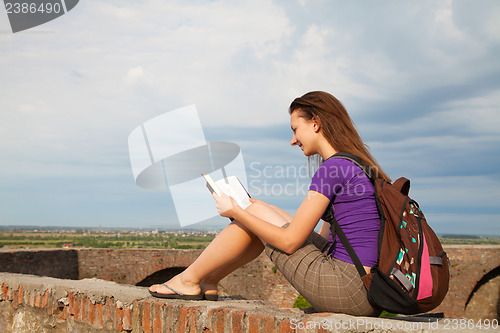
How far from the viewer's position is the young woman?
6.65 ft

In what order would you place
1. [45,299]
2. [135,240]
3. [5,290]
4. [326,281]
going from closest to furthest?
[326,281], [45,299], [5,290], [135,240]

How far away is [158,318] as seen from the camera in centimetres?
234

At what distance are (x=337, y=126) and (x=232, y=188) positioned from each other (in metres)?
0.65

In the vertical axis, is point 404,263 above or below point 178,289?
above

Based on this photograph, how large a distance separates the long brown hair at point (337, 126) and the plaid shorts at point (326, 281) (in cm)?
50

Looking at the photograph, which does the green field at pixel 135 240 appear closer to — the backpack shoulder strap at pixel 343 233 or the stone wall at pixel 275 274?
the stone wall at pixel 275 274

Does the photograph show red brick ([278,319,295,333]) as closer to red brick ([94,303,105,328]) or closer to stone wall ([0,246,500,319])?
red brick ([94,303,105,328])

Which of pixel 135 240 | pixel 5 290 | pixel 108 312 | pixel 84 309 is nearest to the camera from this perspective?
pixel 108 312

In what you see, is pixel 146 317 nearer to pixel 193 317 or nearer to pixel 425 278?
pixel 193 317

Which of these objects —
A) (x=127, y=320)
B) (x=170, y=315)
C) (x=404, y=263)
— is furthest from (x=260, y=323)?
(x=127, y=320)

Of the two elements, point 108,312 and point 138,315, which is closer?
point 138,315

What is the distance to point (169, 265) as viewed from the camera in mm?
12859

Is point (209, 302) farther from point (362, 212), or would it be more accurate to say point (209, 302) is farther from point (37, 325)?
point (37, 325)

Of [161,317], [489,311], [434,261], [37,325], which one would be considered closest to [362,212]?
[434,261]
